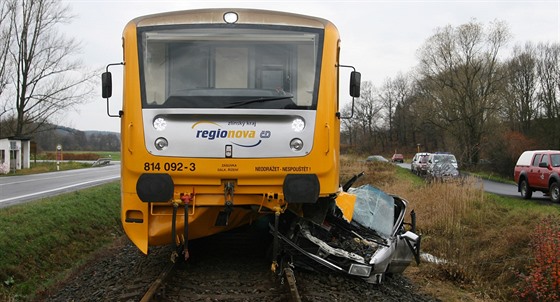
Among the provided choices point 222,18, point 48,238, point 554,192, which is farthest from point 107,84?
point 554,192

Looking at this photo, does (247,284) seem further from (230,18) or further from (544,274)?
(544,274)

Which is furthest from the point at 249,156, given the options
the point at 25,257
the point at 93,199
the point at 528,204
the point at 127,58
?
the point at 528,204

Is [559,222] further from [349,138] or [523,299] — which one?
[349,138]

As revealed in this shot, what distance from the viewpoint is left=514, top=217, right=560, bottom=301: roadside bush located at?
8.41m

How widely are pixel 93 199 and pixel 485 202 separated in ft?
36.9

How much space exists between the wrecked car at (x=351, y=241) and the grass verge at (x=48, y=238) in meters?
3.96

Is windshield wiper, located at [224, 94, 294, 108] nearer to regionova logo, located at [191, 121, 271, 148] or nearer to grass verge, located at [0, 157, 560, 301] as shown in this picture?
regionova logo, located at [191, 121, 271, 148]

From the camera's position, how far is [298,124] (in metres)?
5.84

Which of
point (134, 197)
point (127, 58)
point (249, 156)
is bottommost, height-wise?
point (134, 197)

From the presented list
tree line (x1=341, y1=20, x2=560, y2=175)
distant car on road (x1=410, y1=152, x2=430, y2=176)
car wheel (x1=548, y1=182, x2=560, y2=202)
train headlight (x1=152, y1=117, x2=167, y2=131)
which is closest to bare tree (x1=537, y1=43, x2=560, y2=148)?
tree line (x1=341, y1=20, x2=560, y2=175)

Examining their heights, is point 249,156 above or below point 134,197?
above

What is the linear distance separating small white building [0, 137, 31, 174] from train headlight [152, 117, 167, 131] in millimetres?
28487

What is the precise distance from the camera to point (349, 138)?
96.7 m

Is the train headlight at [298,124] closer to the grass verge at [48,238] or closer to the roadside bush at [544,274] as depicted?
the grass verge at [48,238]
